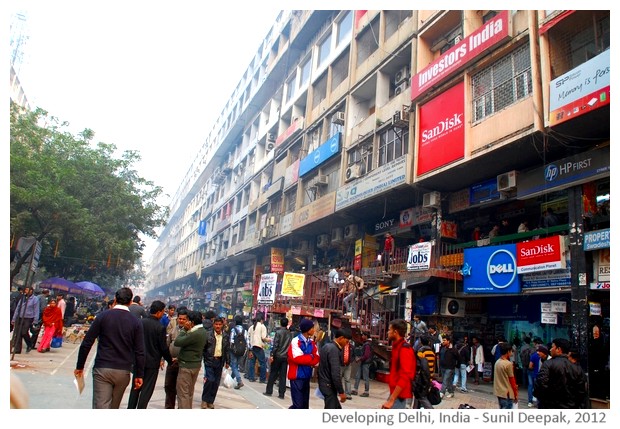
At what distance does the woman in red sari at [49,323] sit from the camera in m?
13.3

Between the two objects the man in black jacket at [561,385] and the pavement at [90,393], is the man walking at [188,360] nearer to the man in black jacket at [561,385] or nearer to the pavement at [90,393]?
the pavement at [90,393]

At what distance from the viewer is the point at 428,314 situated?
16.2m

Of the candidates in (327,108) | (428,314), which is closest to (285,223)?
(327,108)

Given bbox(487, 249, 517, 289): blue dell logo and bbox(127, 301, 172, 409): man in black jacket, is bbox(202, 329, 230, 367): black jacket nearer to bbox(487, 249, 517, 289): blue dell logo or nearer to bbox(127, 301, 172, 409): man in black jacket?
bbox(127, 301, 172, 409): man in black jacket

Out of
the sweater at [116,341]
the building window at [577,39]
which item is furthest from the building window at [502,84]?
the sweater at [116,341]

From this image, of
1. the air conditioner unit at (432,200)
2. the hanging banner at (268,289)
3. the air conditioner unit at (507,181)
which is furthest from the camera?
the air conditioner unit at (432,200)

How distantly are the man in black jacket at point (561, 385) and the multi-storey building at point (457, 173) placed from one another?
5562mm

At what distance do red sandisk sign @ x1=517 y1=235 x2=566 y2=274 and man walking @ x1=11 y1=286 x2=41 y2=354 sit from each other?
13.6 m

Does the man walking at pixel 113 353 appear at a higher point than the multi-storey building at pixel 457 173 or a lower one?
lower

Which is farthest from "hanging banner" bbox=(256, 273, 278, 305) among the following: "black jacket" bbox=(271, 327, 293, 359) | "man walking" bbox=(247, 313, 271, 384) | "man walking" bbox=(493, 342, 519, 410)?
"man walking" bbox=(493, 342, 519, 410)

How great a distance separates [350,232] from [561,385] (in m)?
16.4

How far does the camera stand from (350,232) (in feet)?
72.6

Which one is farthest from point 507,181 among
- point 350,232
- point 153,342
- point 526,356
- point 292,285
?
point 153,342

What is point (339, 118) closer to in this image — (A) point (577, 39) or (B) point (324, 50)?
(B) point (324, 50)
